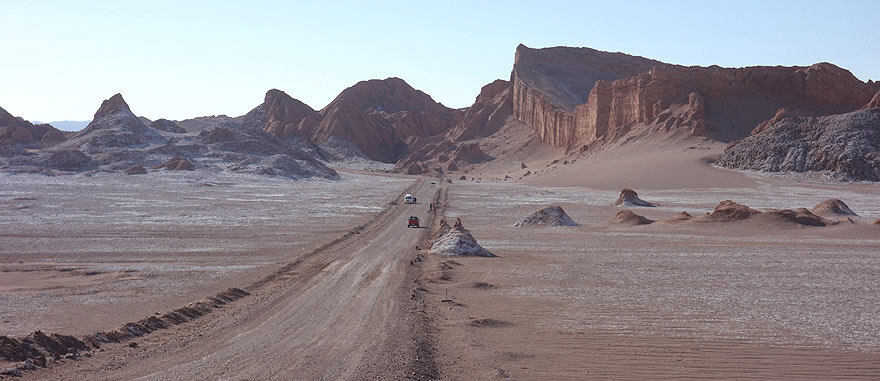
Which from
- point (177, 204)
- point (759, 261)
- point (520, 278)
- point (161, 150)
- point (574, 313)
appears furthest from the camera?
point (161, 150)

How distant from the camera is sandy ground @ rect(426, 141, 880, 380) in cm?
1147

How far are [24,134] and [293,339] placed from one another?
102 metres

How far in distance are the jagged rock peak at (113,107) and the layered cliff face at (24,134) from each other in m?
5.73

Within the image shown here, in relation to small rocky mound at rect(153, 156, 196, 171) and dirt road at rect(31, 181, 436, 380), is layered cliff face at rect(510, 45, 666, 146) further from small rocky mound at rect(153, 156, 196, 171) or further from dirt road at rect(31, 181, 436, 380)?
dirt road at rect(31, 181, 436, 380)

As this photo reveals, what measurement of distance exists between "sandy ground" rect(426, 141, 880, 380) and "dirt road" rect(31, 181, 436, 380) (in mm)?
892

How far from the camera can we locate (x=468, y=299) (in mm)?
17109

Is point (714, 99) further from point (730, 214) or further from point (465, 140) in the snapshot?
point (730, 214)

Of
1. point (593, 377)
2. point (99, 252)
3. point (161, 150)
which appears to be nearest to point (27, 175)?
point (161, 150)

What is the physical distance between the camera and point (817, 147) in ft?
227

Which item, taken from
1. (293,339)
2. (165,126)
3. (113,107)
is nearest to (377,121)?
(165,126)

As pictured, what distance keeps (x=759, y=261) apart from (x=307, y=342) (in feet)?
49.5

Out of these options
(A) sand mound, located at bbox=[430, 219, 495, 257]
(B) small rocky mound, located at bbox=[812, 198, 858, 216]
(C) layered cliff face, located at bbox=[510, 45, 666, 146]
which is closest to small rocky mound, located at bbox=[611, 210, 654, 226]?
(B) small rocky mound, located at bbox=[812, 198, 858, 216]

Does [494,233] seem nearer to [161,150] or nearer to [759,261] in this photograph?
[759,261]

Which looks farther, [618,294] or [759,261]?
[759,261]
